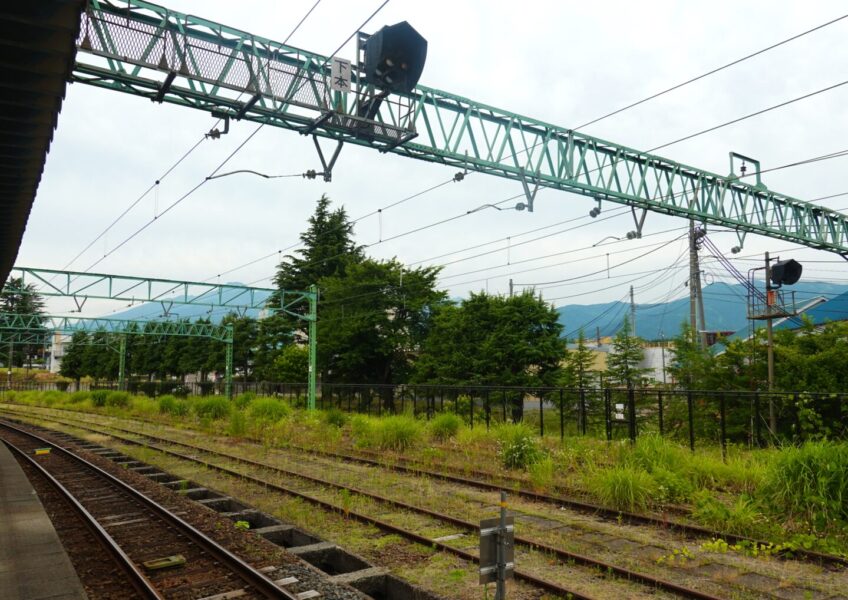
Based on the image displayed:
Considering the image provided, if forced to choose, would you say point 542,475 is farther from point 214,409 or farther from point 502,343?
point 214,409

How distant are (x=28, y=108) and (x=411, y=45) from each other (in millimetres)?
8824

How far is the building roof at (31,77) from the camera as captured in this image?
4645 mm

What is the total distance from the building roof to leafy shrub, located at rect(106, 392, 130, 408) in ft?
129

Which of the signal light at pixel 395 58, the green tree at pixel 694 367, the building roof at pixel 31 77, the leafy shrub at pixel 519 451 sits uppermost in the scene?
the signal light at pixel 395 58

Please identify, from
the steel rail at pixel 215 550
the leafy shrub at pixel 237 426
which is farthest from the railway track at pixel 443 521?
the leafy shrub at pixel 237 426

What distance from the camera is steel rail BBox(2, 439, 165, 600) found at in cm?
733

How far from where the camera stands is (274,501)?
40.4 ft

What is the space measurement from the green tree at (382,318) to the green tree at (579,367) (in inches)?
476

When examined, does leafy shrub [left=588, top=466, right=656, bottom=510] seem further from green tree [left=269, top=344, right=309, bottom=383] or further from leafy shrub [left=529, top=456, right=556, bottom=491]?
green tree [left=269, top=344, right=309, bottom=383]

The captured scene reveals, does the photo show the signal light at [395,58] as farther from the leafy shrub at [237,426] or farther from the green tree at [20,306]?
the green tree at [20,306]

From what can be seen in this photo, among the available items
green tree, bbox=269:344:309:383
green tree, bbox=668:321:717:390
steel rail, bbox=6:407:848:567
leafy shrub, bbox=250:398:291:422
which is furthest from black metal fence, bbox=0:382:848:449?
green tree, bbox=269:344:309:383

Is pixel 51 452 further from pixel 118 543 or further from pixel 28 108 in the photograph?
pixel 28 108

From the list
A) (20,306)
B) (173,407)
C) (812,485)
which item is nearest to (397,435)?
(812,485)

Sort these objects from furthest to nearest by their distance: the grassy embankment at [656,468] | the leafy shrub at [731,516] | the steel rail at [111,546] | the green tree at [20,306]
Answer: the green tree at [20,306], the leafy shrub at [731,516], the grassy embankment at [656,468], the steel rail at [111,546]
